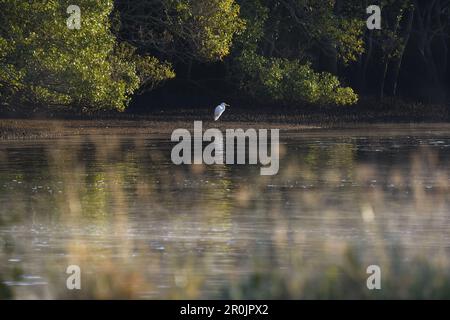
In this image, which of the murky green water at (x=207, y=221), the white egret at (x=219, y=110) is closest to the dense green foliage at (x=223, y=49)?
the white egret at (x=219, y=110)

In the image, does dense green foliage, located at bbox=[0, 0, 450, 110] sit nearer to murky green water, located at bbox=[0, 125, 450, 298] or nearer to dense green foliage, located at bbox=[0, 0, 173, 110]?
dense green foliage, located at bbox=[0, 0, 173, 110]

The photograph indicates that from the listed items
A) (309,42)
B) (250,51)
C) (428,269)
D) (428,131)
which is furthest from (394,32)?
(428,269)

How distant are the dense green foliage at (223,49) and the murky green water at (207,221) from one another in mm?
7887

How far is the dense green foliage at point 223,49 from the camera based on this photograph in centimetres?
4506

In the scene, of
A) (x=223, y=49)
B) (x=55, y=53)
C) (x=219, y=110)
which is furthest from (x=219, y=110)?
(x=55, y=53)

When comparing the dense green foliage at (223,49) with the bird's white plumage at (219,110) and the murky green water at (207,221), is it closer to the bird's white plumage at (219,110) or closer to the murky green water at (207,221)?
the bird's white plumage at (219,110)

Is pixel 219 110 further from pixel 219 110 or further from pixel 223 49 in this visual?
pixel 223 49

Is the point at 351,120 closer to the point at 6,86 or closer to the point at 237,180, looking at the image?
the point at 6,86

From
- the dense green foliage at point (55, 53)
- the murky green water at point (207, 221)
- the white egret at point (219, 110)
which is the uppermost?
the dense green foliage at point (55, 53)

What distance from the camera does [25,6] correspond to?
145 ft

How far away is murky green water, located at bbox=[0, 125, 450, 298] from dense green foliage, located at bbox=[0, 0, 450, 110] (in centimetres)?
789

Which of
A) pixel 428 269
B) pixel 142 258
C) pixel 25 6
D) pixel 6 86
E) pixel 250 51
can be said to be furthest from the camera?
pixel 250 51

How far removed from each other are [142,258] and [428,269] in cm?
357

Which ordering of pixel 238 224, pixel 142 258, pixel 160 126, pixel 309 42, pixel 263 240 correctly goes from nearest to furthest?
pixel 142 258 → pixel 263 240 → pixel 238 224 → pixel 160 126 → pixel 309 42
